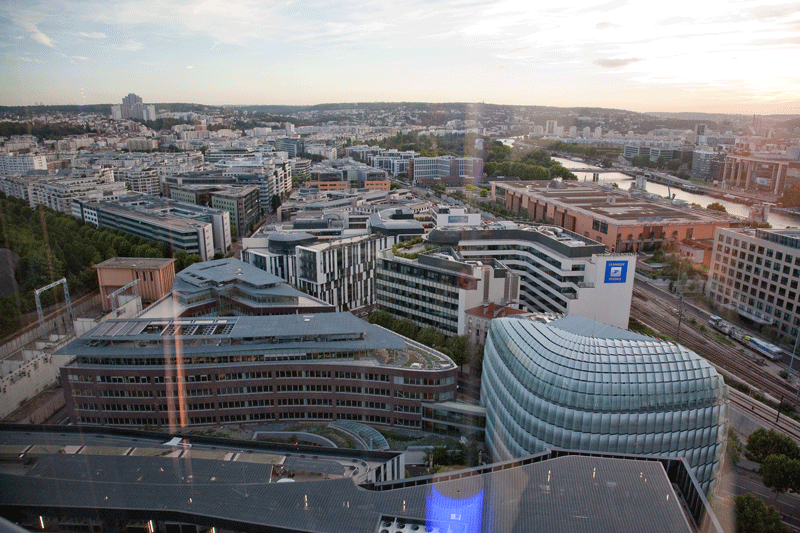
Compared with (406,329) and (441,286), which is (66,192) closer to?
(406,329)

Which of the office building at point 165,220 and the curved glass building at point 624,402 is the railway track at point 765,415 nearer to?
the curved glass building at point 624,402

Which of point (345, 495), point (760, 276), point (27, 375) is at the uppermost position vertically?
point (345, 495)

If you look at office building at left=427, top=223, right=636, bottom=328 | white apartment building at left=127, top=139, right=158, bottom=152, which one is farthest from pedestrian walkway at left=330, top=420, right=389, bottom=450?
white apartment building at left=127, top=139, right=158, bottom=152

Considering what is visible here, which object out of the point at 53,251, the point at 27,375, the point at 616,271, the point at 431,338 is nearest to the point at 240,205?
the point at 53,251

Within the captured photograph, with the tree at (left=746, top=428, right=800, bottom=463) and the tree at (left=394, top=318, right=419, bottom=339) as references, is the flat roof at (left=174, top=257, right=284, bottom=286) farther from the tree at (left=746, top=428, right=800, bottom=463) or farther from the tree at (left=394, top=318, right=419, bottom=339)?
the tree at (left=746, top=428, right=800, bottom=463)

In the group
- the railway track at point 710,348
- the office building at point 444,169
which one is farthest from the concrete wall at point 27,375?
the office building at point 444,169

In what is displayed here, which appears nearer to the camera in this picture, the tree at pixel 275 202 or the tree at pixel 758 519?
the tree at pixel 758 519

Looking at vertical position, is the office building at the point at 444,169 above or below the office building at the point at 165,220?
above
